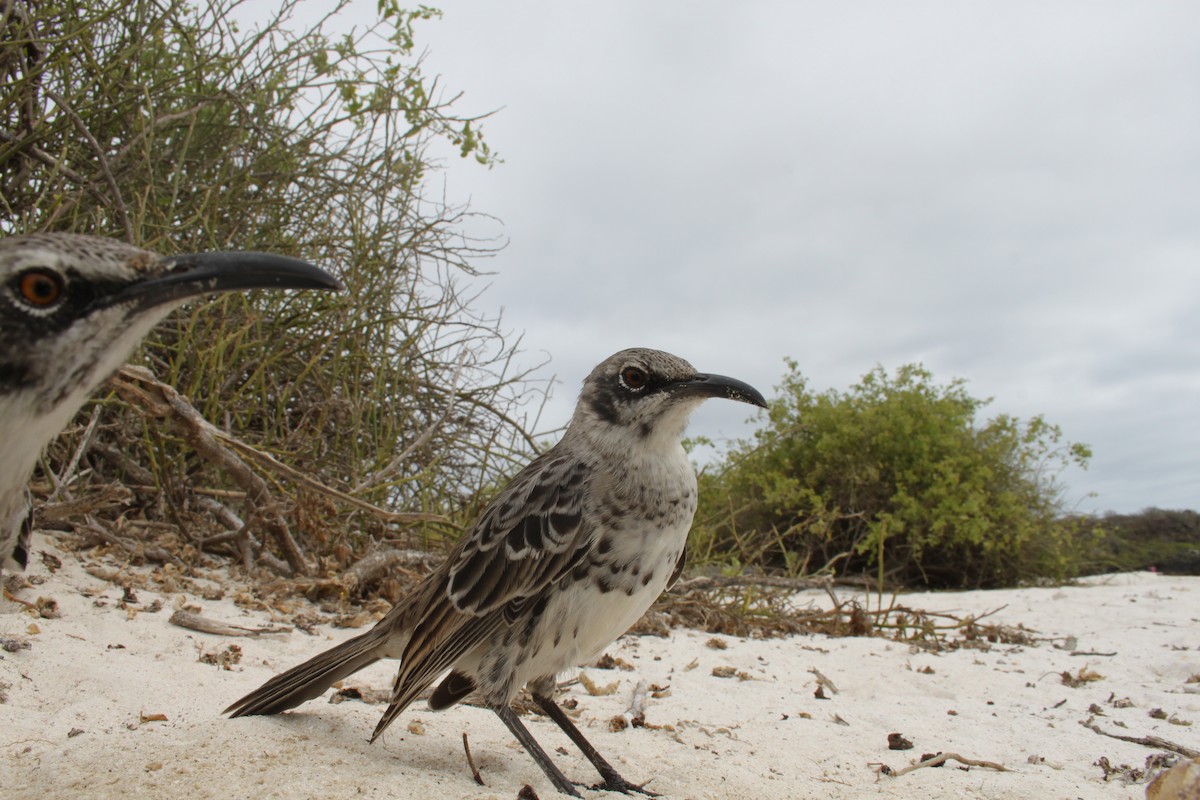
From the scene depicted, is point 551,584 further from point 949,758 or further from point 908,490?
point 908,490

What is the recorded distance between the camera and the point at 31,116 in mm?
4820

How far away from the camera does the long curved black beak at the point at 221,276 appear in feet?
5.97

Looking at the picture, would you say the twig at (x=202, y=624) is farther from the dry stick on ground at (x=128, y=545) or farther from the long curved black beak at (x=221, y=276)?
the long curved black beak at (x=221, y=276)

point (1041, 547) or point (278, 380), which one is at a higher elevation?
point (278, 380)

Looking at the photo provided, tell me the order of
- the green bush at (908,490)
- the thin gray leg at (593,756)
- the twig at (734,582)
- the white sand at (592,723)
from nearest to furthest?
1. the white sand at (592,723)
2. the thin gray leg at (593,756)
3. the twig at (734,582)
4. the green bush at (908,490)

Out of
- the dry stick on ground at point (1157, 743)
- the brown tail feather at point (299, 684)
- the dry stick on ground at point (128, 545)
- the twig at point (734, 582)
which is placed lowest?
the dry stick on ground at point (1157, 743)

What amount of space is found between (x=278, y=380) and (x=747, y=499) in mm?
5483

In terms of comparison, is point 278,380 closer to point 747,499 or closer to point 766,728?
point 766,728

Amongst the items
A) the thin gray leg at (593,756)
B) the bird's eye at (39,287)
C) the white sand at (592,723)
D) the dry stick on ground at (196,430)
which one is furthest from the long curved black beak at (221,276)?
the dry stick on ground at (196,430)

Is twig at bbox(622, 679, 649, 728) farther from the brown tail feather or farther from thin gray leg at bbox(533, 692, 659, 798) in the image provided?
the brown tail feather

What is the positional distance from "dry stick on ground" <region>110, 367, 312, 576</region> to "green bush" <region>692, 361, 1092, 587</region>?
17.0 feet

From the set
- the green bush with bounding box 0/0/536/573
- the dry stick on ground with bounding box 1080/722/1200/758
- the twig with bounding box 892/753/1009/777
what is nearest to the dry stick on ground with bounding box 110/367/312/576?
the green bush with bounding box 0/0/536/573

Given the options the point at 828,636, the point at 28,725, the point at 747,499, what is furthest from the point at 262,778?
the point at 747,499

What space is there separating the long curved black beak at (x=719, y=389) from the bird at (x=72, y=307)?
61.1 inches
